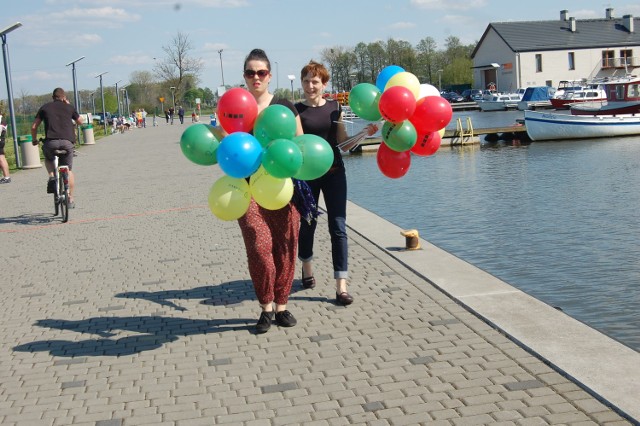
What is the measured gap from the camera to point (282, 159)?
536cm

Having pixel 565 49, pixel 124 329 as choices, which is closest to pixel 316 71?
pixel 124 329

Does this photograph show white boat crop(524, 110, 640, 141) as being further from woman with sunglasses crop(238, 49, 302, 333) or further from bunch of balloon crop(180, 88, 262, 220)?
bunch of balloon crop(180, 88, 262, 220)

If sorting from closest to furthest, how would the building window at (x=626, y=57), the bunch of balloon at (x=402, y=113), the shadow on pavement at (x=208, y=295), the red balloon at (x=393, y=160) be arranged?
1. the bunch of balloon at (x=402, y=113)
2. the red balloon at (x=393, y=160)
3. the shadow on pavement at (x=208, y=295)
4. the building window at (x=626, y=57)

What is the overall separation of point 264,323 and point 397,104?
6.27ft

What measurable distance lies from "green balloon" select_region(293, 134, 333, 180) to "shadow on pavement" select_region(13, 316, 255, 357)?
136 centimetres

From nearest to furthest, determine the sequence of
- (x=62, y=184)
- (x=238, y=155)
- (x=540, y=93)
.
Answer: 1. (x=238, y=155)
2. (x=62, y=184)
3. (x=540, y=93)

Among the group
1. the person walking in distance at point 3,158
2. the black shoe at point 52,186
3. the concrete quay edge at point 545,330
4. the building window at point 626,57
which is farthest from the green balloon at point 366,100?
the building window at point 626,57

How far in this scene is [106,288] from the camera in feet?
25.6

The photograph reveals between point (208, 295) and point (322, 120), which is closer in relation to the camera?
A: point (322, 120)

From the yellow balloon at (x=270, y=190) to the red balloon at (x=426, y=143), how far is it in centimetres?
136

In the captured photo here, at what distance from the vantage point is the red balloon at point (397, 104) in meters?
6.01

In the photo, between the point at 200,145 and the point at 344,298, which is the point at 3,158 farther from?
the point at 200,145

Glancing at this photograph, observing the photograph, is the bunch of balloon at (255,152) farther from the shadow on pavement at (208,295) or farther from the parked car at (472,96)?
the parked car at (472,96)

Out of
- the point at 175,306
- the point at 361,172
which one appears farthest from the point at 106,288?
the point at 361,172
